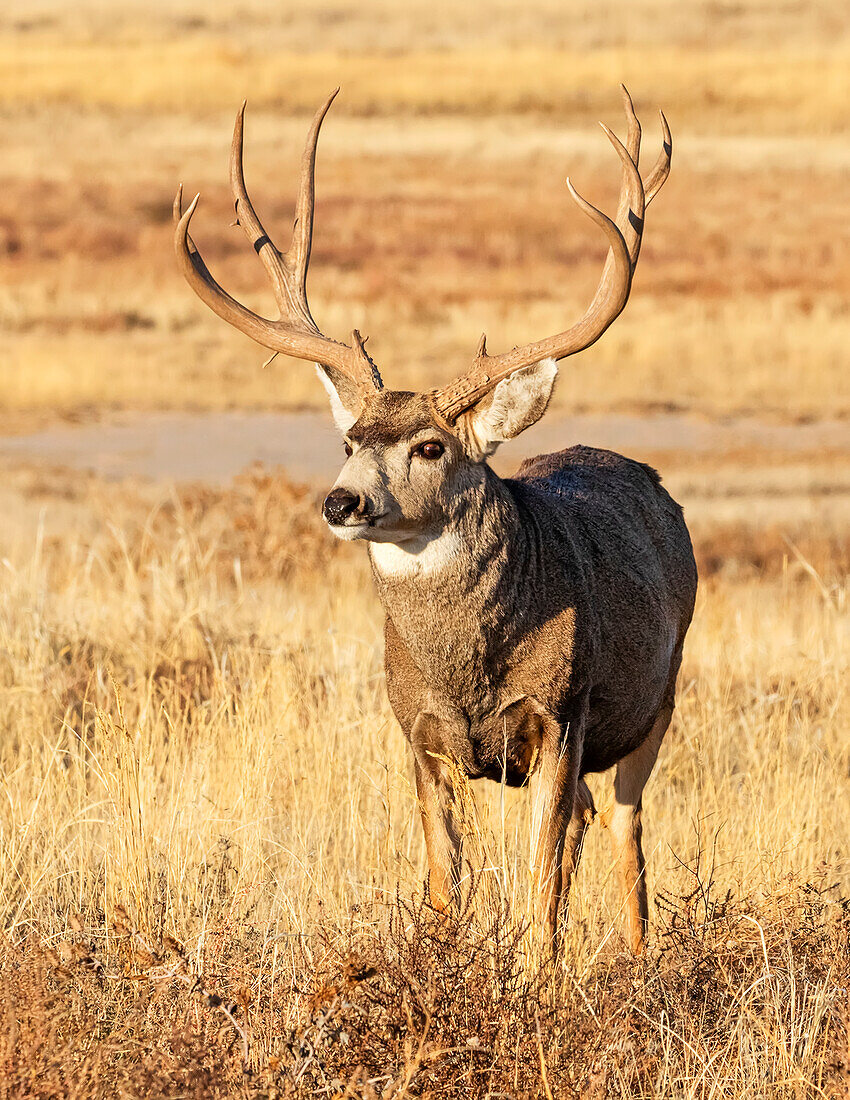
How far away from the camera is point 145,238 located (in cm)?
3566

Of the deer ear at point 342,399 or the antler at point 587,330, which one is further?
the deer ear at point 342,399

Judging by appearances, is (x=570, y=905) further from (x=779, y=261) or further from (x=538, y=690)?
(x=779, y=261)

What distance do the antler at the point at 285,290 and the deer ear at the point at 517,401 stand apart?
433 millimetres

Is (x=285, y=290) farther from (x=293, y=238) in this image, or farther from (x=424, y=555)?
(x=424, y=555)

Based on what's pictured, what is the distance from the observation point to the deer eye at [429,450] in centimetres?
536

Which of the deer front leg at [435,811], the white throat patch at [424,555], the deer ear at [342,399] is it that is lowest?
the deer front leg at [435,811]

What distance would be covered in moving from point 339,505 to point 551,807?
1233 millimetres

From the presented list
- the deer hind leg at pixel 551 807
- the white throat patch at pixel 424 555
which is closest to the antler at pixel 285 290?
the white throat patch at pixel 424 555

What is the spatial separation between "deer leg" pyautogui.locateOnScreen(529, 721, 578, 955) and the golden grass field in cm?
11

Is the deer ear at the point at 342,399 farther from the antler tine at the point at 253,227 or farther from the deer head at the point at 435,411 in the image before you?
the antler tine at the point at 253,227

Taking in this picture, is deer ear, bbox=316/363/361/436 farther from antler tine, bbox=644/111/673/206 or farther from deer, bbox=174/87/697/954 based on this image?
antler tine, bbox=644/111/673/206

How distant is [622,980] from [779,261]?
106 feet

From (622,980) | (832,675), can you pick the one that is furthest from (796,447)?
(622,980)

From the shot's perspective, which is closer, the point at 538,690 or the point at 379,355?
the point at 538,690
